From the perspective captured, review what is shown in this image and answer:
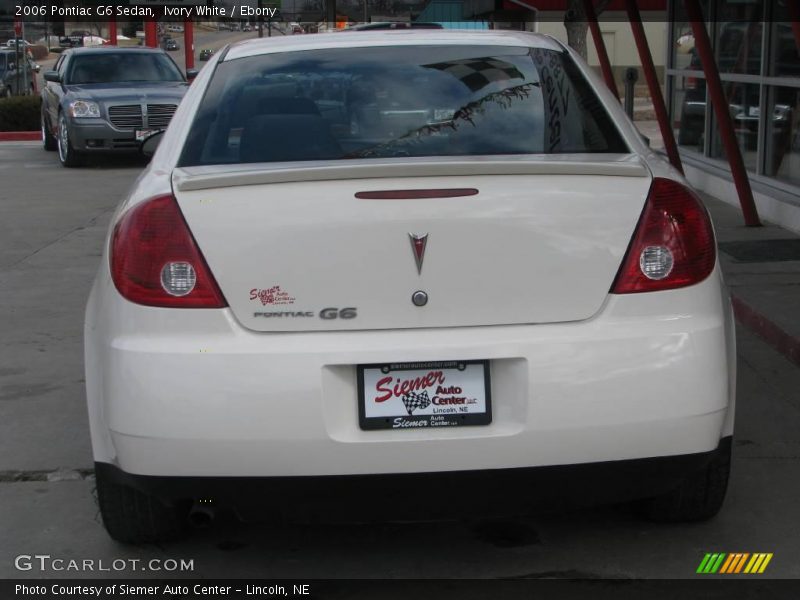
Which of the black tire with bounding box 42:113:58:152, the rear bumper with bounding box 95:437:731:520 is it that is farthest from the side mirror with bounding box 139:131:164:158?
the black tire with bounding box 42:113:58:152

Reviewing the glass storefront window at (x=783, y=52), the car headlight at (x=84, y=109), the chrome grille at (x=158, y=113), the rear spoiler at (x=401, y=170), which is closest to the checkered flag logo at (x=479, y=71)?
the rear spoiler at (x=401, y=170)

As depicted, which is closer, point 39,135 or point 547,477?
point 547,477

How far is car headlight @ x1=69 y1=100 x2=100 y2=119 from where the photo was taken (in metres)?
16.9

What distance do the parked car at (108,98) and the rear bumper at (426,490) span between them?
1317cm

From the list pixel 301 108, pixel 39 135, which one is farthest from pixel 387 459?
pixel 39 135

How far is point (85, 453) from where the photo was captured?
16.2 feet

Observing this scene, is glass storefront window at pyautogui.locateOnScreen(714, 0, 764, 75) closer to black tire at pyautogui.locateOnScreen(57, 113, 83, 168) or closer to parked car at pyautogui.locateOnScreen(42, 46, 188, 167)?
parked car at pyautogui.locateOnScreen(42, 46, 188, 167)

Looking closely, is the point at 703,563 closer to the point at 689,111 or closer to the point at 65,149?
the point at 689,111

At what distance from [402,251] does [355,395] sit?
0.41 meters

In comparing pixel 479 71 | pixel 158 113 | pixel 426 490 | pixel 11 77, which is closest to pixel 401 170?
pixel 426 490

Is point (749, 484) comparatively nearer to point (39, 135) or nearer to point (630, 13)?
point (630, 13)

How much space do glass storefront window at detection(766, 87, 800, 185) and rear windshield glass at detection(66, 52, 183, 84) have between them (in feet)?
33.2

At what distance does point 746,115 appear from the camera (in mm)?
11742

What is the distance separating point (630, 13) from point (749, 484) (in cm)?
798
